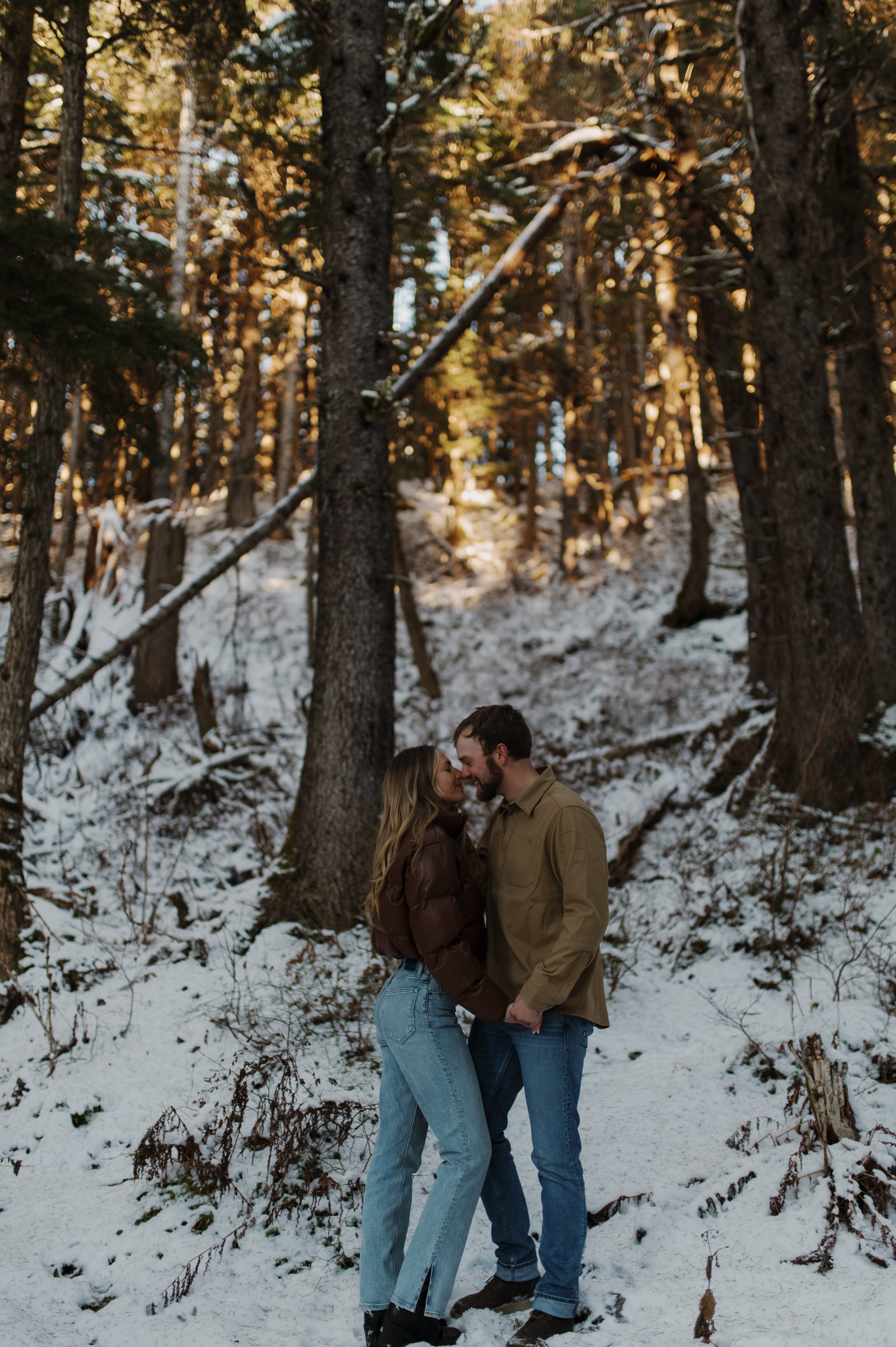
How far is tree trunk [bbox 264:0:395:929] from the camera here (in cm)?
584

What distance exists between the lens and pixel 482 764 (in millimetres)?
3082

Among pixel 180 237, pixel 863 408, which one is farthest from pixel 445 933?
pixel 180 237

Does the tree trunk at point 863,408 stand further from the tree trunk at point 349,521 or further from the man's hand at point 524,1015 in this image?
the man's hand at point 524,1015

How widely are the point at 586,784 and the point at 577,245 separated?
48.4ft

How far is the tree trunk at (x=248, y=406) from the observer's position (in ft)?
66.5

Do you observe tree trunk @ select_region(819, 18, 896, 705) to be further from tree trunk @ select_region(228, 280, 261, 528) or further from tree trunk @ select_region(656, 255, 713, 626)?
tree trunk @ select_region(228, 280, 261, 528)

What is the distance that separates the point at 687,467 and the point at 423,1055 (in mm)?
13854

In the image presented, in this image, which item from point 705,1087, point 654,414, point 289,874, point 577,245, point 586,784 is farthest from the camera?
point 654,414

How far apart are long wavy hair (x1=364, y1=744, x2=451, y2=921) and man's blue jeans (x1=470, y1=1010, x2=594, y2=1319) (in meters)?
0.71

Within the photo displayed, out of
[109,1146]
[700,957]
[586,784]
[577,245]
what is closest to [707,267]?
[586,784]

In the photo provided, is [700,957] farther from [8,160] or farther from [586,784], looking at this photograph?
[8,160]

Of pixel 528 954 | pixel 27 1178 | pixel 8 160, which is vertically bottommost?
pixel 27 1178

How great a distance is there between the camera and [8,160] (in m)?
6.05

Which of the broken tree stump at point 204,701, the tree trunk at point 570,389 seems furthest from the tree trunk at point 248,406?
the broken tree stump at point 204,701
